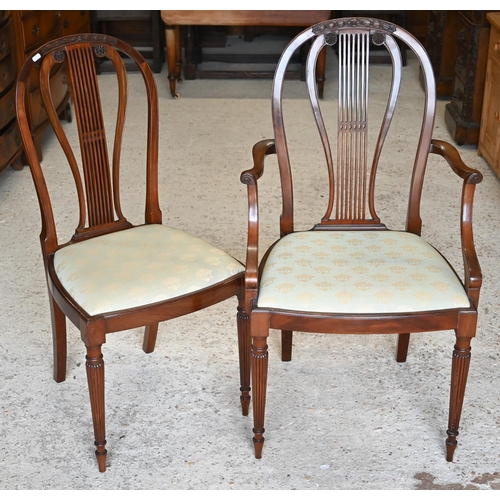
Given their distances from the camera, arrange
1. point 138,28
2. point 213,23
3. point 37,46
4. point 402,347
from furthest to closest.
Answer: point 138,28, point 213,23, point 37,46, point 402,347

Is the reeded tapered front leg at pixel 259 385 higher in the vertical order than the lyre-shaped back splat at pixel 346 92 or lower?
lower

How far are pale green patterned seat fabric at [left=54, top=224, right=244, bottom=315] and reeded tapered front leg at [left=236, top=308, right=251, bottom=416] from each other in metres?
0.14

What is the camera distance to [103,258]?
6.97ft

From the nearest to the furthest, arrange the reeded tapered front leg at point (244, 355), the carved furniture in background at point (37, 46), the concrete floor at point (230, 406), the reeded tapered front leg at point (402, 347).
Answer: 1. the concrete floor at point (230, 406)
2. the reeded tapered front leg at point (244, 355)
3. the reeded tapered front leg at point (402, 347)
4. the carved furniture in background at point (37, 46)

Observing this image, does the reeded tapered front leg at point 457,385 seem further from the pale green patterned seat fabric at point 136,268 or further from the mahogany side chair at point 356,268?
the pale green patterned seat fabric at point 136,268

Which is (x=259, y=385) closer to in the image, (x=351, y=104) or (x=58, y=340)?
(x=58, y=340)

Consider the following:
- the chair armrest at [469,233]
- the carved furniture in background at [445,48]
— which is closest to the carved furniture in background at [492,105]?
the carved furniture in background at [445,48]

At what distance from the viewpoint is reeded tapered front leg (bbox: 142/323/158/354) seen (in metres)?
2.52

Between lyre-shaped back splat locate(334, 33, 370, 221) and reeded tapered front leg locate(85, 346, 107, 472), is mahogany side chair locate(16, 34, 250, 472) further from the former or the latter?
lyre-shaped back splat locate(334, 33, 370, 221)

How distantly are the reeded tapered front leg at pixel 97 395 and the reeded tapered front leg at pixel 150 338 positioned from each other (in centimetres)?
53

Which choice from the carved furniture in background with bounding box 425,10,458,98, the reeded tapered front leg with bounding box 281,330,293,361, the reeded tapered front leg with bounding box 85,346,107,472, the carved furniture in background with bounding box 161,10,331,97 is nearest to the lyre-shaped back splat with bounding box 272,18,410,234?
the reeded tapered front leg with bounding box 281,330,293,361

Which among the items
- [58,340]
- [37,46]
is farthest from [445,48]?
[58,340]

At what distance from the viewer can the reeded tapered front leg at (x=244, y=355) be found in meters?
2.16

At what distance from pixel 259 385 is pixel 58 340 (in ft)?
2.19
